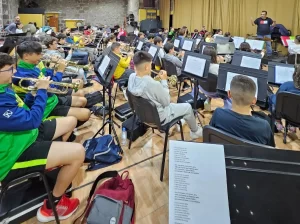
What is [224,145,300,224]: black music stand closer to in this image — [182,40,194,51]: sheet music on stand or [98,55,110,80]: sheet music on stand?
[98,55,110,80]: sheet music on stand

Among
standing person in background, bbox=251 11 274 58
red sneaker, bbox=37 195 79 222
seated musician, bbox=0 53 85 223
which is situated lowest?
red sneaker, bbox=37 195 79 222

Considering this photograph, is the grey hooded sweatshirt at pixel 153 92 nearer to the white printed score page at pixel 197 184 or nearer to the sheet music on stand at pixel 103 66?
the sheet music on stand at pixel 103 66

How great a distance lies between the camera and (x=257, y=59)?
407cm

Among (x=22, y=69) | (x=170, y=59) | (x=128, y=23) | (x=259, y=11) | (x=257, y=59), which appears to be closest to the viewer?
(x=22, y=69)

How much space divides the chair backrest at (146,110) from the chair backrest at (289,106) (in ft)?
4.56

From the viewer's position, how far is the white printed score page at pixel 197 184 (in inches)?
36.3

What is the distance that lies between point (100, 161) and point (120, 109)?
143 centimetres

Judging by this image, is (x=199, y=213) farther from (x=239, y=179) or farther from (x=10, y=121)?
(x=10, y=121)

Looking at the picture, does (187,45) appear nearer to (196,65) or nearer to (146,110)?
(196,65)

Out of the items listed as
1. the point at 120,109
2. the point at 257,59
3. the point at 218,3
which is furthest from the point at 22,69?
the point at 218,3

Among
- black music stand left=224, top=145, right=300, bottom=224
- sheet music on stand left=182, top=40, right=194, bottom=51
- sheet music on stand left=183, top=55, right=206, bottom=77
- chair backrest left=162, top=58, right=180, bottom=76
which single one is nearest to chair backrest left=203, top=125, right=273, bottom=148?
black music stand left=224, top=145, right=300, bottom=224

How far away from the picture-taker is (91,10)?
1819 cm

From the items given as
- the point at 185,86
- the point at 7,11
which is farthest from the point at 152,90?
the point at 7,11

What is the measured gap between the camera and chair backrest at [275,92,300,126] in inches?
104
